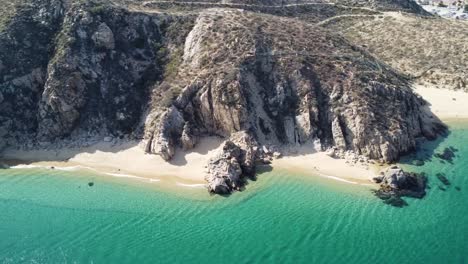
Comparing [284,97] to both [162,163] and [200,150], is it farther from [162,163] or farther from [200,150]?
[162,163]

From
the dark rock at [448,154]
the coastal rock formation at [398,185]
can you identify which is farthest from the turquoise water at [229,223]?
the dark rock at [448,154]

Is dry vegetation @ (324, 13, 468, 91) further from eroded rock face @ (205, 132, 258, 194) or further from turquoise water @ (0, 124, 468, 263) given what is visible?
eroded rock face @ (205, 132, 258, 194)

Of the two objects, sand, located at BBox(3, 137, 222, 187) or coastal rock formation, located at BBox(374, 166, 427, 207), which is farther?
sand, located at BBox(3, 137, 222, 187)

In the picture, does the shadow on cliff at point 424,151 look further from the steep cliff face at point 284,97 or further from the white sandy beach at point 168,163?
the white sandy beach at point 168,163

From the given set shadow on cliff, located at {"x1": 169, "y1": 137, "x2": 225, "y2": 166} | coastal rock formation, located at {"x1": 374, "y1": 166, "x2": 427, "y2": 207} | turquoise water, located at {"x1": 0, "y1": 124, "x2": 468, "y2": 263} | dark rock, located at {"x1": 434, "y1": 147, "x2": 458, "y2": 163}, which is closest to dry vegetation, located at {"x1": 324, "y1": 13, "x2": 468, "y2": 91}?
dark rock, located at {"x1": 434, "y1": 147, "x2": 458, "y2": 163}

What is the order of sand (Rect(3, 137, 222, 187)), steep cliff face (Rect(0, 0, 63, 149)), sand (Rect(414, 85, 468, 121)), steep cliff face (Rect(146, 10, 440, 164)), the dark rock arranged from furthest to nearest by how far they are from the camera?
sand (Rect(414, 85, 468, 121)) < steep cliff face (Rect(0, 0, 63, 149)) < steep cliff face (Rect(146, 10, 440, 164)) < the dark rock < sand (Rect(3, 137, 222, 187))

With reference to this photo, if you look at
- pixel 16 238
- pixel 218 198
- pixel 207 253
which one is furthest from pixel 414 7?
pixel 16 238

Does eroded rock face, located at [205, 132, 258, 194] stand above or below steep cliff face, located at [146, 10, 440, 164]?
below
